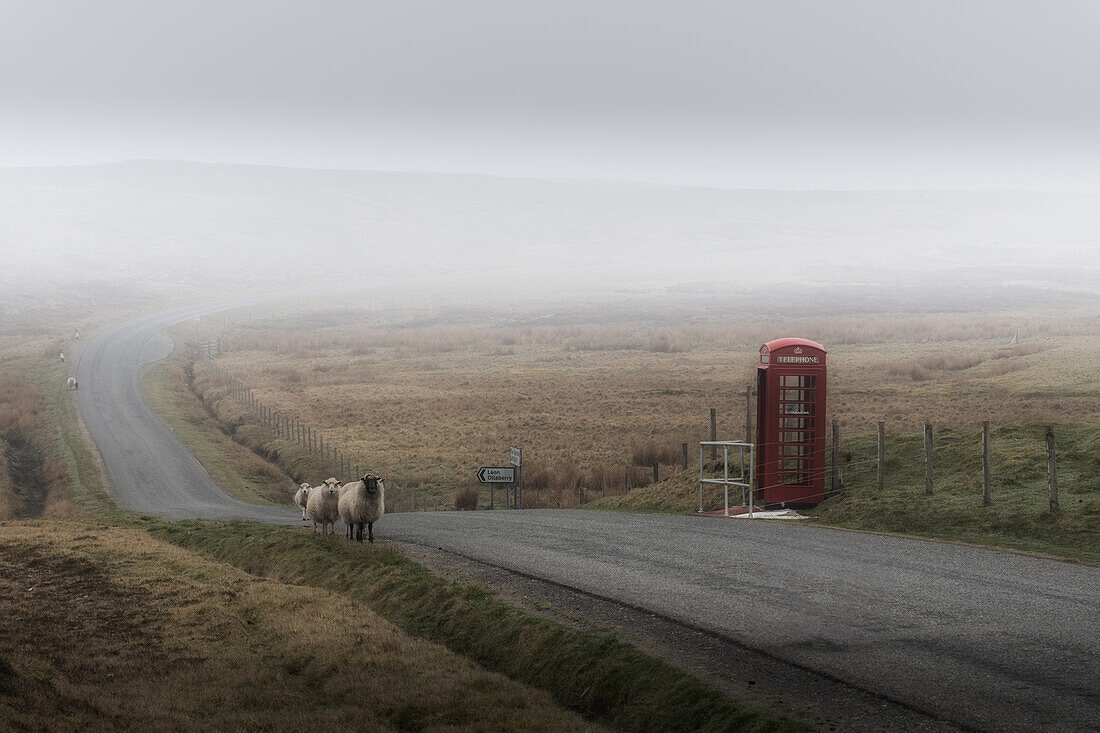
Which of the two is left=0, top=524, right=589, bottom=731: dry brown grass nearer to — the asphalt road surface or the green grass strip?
the green grass strip

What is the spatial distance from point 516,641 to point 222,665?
365 cm

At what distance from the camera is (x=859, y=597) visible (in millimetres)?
13930

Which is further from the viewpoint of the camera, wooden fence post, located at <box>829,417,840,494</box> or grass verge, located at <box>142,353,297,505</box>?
grass verge, located at <box>142,353,297,505</box>

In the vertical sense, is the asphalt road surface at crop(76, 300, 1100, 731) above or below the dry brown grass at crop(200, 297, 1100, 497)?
above

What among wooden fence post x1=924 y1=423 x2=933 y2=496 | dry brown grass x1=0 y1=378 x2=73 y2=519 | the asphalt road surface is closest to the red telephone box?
the asphalt road surface

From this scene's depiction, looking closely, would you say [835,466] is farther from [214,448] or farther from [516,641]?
[214,448]

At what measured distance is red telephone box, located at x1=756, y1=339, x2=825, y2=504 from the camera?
24375 millimetres

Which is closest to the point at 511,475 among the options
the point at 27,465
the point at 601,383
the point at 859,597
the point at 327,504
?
the point at 327,504

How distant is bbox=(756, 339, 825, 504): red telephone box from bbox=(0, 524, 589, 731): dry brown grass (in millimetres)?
12881

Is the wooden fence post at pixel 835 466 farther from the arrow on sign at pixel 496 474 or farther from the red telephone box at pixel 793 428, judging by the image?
the arrow on sign at pixel 496 474

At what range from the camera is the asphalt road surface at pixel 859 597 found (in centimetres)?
988

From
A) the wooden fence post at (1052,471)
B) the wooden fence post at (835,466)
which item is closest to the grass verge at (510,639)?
the wooden fence post at (1052,471)

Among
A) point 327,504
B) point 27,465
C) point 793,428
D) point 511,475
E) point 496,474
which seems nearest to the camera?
point 327,504

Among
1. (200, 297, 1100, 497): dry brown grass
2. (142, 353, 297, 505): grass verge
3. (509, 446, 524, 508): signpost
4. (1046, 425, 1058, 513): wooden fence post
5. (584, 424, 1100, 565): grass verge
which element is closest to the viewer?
(584, 424, 1100, 565): grass verge
